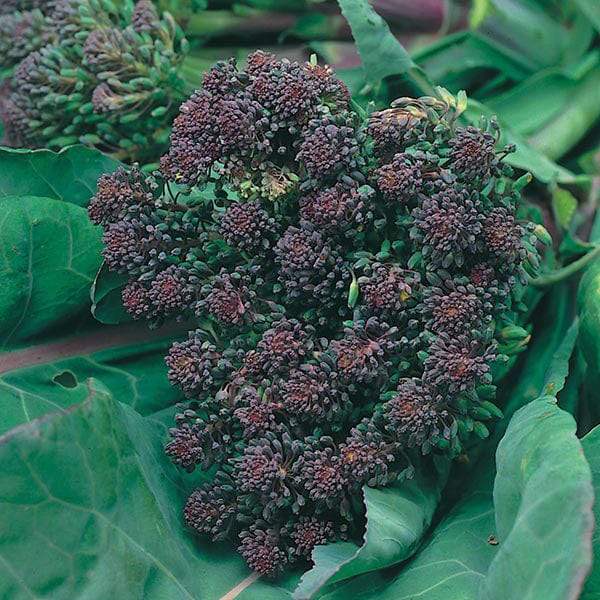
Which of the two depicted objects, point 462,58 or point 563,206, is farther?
point 462,58

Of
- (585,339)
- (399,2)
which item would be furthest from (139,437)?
(399,2)

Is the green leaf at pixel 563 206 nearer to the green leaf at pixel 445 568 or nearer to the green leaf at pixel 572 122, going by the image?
the green leaf at pixel 572 122

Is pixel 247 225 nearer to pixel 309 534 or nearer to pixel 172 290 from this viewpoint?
pixel 172 290

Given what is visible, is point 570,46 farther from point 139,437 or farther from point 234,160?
point 139,437

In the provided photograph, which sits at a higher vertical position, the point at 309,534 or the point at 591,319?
the point at 591,319

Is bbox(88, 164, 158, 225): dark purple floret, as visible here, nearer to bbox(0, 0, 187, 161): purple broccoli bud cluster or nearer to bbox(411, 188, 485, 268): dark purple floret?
bbox(0, 0, 187, 161): purple broccoli bud cluster

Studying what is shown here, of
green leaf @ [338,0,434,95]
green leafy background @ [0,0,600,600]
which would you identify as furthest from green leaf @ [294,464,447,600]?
green leaf @ [338,0,434,95]

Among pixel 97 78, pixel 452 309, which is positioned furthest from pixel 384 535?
pixel 97 78
